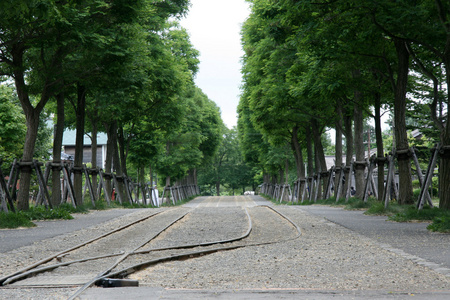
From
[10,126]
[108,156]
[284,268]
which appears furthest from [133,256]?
[10,126]

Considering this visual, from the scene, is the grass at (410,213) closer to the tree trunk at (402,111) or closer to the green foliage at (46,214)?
the tree trunk at (402,111)

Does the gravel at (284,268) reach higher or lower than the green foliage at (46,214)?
lower

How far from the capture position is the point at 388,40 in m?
17.0

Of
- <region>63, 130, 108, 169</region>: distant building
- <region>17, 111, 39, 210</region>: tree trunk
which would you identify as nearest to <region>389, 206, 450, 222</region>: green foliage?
<region>17, 111, 39, 210</region>: tree trunk

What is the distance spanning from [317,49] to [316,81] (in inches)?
92.8

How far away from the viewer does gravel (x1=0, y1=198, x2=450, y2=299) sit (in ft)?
21.4

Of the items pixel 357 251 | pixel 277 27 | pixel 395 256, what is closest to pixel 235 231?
pixel 357 251

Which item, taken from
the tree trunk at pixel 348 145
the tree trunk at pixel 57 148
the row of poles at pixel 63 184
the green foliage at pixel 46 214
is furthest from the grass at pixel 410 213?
the tree trunk at pixel 57 148

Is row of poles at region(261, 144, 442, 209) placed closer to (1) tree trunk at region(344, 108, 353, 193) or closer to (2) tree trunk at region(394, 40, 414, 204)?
(1) tree trunk at region(344, 108, 353, 193)

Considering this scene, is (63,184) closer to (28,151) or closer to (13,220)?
(28,151)

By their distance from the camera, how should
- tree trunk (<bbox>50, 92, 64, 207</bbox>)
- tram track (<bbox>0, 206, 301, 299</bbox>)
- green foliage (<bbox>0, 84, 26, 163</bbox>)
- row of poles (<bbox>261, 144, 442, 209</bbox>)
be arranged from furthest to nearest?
green foliage (<bbox>0, 84, 26, 163</bbox>)
tree trunk (<bbox>50, 92, 64, 207</bbox>)
row of poles (<bbox>261, 144, 442, 209</bbox>)
tram track (<bbox>0, 206, 301, 299</bbox>)

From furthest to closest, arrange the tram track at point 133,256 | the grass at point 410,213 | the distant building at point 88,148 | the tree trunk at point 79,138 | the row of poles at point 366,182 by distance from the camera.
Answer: the distant building at point 88,148
the tree trunk at point 79,138
the row of poles at point 366,182
the grass at point 410,213
the tram track at point 133,256

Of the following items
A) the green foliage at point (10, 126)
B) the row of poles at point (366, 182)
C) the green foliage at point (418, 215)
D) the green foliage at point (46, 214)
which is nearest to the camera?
the green foliage at point (418, 215)

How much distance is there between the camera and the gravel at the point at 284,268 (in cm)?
653
